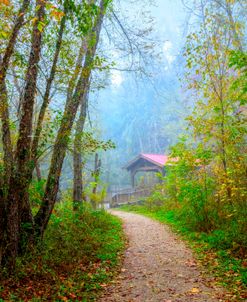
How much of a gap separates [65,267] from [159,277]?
69.3 inches

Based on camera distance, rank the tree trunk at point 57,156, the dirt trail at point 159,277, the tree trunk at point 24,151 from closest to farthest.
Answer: the dirt trail at point 159,277 < the tree trunk at point 24,151 < the tree trunk at point 57,156

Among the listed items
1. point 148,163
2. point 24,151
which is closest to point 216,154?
point 24,151

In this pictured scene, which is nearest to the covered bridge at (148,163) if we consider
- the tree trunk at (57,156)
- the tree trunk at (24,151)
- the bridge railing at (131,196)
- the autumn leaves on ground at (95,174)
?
the bridge railing at (131,196)

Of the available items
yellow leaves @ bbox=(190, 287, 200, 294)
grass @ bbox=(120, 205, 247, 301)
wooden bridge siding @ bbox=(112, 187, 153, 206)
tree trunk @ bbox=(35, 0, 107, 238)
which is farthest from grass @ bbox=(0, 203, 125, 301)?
wooden bridge siding @ bbox=(112, 187, 153, 206)

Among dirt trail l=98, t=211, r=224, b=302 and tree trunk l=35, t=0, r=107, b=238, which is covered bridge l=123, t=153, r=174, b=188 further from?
tree trunk l=35, t=0, r=107, b=238

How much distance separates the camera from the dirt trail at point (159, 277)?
4.20 metres

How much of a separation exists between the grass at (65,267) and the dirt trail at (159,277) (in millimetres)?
303

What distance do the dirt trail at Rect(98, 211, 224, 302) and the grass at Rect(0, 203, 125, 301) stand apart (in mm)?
303

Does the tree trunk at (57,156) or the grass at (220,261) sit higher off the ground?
the tree trunk at (57,156)

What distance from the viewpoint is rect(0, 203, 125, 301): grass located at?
421cm

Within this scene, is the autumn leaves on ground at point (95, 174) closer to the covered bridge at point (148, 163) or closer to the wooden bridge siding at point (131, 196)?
the wooden bridge siding at point (131, 196)

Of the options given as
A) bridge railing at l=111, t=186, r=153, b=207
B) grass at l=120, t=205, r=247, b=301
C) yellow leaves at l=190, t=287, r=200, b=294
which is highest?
bridge railing at l=111, t=186, r=153, b=207

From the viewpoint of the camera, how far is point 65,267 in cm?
520

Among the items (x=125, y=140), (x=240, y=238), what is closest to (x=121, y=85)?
(x=125, y=140)
